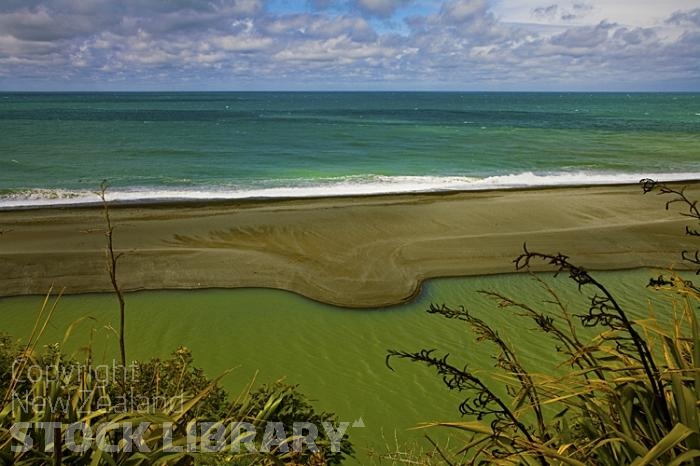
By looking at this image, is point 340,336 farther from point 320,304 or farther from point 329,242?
point 329,242

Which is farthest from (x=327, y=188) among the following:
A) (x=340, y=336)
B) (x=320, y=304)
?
(x=340, y=336)

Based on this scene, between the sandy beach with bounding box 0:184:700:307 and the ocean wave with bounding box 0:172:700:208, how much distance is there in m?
2.00

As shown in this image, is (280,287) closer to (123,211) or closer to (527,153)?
(123,211)

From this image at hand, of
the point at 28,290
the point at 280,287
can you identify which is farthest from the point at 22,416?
the point at 28,290

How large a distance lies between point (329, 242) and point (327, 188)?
927cm

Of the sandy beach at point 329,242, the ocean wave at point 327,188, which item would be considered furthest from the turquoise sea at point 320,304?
the sandy beach at point 329,242

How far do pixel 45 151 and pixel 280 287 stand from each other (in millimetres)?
29583

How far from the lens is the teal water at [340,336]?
7242mm

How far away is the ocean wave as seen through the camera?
20250mm

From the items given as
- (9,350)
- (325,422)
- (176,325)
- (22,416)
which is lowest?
(176,325)

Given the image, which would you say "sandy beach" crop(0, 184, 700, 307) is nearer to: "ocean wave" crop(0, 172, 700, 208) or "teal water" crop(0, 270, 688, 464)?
"teal water" crop(0, 270, 688, 464)

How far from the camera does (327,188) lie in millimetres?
23094

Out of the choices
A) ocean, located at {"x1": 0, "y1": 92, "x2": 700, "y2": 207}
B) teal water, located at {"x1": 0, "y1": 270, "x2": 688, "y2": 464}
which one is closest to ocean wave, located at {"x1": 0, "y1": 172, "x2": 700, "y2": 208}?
ocean, located at {"x1": 0, "y1": 92, "x2": 700, "y2": 207}

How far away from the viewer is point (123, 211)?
17438mm
